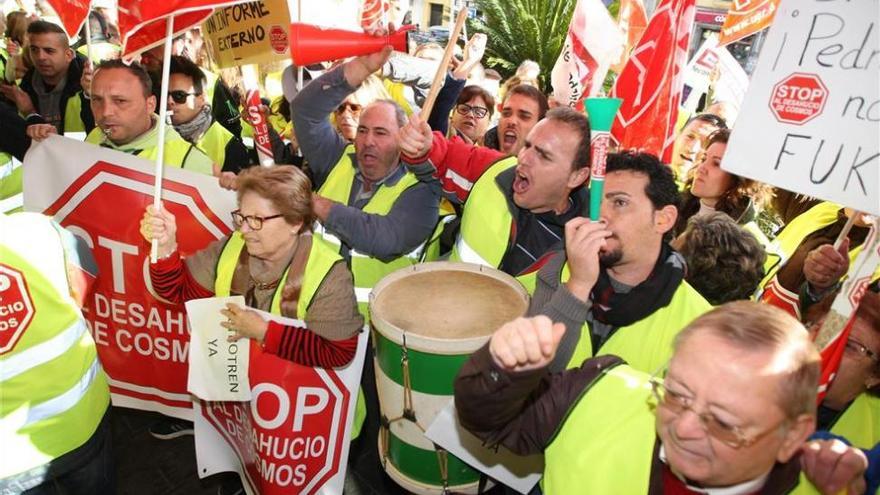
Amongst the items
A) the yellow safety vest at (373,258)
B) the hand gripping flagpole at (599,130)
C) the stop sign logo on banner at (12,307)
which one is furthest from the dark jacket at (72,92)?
the hand gripping flagpole at (599,130)

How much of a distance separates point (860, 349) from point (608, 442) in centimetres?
102

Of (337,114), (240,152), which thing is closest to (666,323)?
(337,114)

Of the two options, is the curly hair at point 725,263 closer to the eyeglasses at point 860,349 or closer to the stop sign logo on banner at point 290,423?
the eyeglasses at point 860,349

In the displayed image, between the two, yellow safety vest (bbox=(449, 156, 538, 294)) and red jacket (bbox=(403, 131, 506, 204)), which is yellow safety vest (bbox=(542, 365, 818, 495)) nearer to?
yellow safety vest (bbox=(449, 156, 538, 294))

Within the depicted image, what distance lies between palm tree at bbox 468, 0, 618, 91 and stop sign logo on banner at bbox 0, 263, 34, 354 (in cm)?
1558

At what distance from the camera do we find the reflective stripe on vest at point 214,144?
3.92 m

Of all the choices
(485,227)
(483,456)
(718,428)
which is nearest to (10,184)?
(485,227)

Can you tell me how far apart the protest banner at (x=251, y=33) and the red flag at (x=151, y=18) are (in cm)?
A: 92

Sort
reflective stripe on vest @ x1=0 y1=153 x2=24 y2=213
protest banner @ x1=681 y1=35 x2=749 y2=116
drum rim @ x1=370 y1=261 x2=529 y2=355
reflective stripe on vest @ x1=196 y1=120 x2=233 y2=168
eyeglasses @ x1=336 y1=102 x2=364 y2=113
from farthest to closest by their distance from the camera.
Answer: protest banner @ x1=681 y1=35 x2=749 y2=116 → reflective stripe on vest @ x1=196 y1=120 x2=233 y2=168 → eyeglasses @ x1=336 y1=102 x2=364 y2=113 → reflective stripe on vest @ x1=0 y1=153 x2=24 y2=213 → drum rim @ x1=370 y1=261 x2=529 y2=355

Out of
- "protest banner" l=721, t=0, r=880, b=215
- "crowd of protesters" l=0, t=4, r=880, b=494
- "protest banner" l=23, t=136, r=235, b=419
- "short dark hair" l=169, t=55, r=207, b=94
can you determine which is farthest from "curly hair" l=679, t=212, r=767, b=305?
"short dark hair" l=169, t=55, r=207, b=94

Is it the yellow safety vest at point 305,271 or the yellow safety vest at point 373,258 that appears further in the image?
the yellow safety vest at point 373,258

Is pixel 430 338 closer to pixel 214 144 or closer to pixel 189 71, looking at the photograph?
pixel 214 144

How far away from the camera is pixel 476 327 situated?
7.83 ft

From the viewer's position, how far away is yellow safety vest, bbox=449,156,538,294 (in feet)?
9.09
